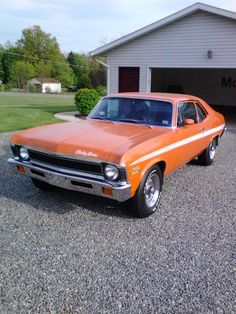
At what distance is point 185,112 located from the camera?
573 cm

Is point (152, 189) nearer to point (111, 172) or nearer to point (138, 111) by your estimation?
point (111, 172)

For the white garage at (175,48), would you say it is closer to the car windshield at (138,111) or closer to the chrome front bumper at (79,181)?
the car windshield at (138,111)

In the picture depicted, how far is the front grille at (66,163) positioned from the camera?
3.96m

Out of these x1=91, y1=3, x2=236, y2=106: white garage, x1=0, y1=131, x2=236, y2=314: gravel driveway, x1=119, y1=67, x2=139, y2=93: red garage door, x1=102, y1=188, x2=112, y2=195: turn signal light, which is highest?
x1=91, y1=3, x2=236, y2=106: white garage

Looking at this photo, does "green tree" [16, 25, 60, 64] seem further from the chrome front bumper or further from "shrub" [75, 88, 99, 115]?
the chrome front bumper

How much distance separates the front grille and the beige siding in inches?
394

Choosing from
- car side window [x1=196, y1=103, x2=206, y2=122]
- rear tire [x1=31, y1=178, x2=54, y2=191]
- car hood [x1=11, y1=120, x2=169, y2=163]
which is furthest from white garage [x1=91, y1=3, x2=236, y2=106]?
rear tire [x1=31, y1=178, x2=54, y2=191]

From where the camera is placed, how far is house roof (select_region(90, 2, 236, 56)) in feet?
38.6

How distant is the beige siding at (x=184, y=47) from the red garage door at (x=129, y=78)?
239mm

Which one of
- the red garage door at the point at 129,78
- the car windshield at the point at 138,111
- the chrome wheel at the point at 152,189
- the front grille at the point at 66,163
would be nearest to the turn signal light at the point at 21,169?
the front grille at the point at 66,163

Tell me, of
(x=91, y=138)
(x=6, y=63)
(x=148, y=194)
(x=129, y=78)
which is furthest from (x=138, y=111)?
(x=6, y=63)

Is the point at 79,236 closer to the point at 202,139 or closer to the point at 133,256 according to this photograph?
the point at 133,256

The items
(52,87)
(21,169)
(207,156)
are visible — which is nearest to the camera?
(21,169)

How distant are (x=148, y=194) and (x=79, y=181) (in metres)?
1.06
